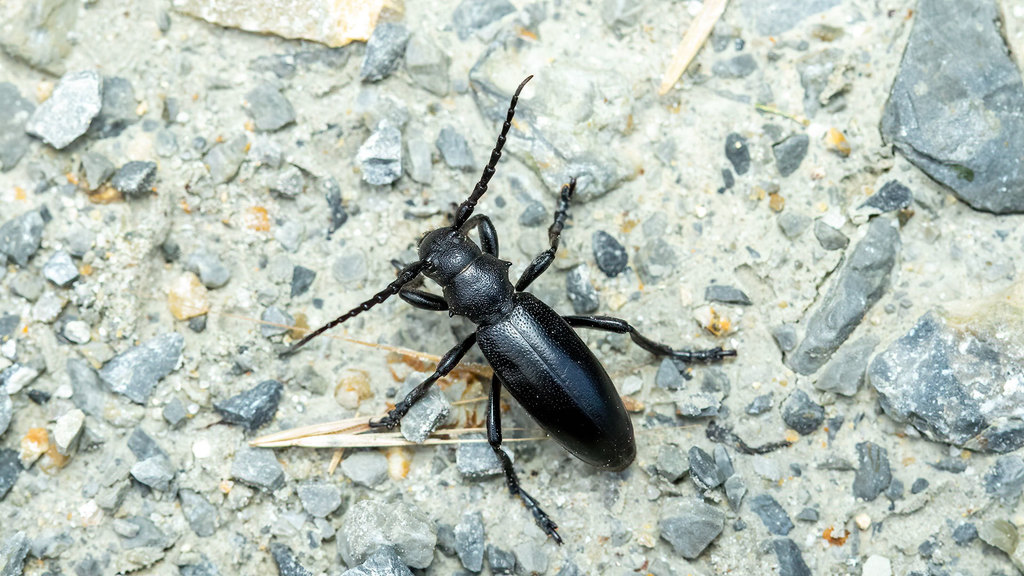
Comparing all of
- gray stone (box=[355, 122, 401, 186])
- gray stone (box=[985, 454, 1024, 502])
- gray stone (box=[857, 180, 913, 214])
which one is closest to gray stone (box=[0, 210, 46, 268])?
gray stone (box=[355, 122, 401, 186])

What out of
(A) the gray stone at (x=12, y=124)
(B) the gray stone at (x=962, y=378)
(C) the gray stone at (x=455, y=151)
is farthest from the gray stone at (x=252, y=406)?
(B) the gray stone at (x=962, y=378)

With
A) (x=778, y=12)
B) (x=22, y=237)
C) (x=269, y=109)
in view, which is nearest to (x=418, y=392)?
(x=269, y=109)

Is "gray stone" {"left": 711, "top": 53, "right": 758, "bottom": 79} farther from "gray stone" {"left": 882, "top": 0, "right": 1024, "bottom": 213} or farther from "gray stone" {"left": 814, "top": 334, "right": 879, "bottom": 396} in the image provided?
"gray stone" {"left": 814, "top": 334, "right": 879, "bottom": 396}

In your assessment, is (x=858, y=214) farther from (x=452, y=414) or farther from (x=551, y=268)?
(x=452, y=414)

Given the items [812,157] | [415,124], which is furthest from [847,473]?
[415,124]

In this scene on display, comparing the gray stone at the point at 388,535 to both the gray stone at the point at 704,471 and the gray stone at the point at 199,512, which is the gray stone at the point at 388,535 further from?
the gray stone at the point at 704,471

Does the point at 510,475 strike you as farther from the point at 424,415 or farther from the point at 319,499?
the point at 319,499
